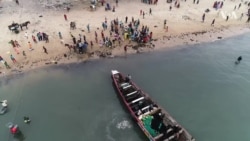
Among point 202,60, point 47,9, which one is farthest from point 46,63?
point 202,60

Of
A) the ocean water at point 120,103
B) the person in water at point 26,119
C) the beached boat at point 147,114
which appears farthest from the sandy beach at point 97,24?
the person in water at point 26,119

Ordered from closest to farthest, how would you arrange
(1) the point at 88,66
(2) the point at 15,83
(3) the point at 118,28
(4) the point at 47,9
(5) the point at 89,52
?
1. (2) the point at 15,83
2. (1) the point at 88,66
3. (5) the point at 89,52
4. (3) the point at 118,28
5. (4) the point at 47,9

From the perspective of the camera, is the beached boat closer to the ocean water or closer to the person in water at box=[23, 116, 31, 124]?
the ocean water

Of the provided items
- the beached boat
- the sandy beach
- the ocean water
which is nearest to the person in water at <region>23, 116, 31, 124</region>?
the ocean water

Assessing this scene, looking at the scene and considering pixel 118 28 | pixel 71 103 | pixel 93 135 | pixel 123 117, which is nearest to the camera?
pixel 93 135

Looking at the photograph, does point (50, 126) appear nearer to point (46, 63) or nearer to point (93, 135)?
point (93, 135)

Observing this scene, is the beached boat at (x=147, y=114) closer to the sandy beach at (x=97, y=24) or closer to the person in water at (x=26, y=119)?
the sandy beach at (x=97, y=24)
